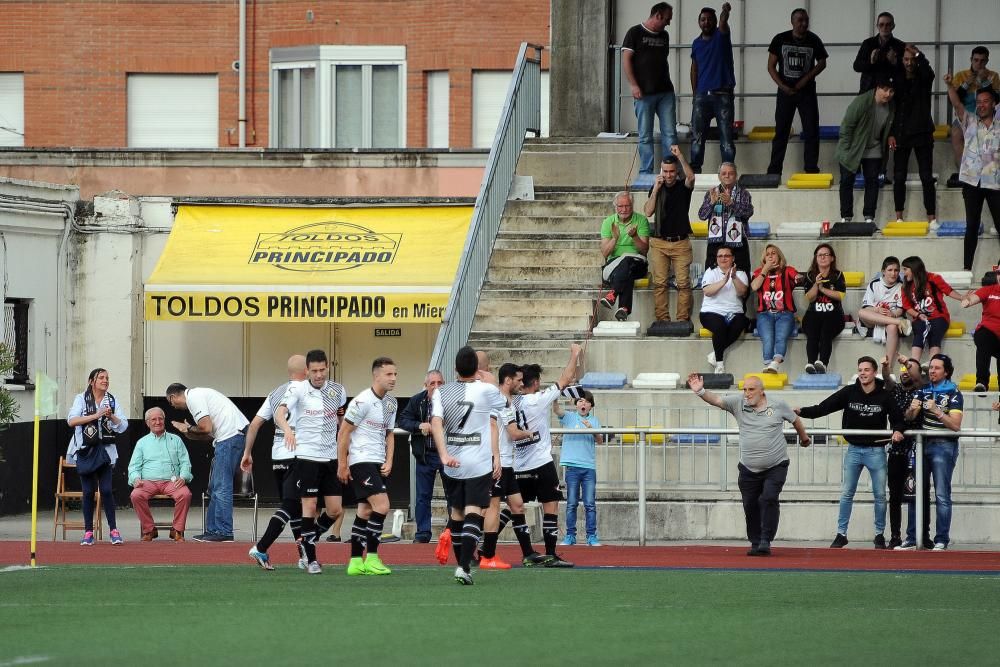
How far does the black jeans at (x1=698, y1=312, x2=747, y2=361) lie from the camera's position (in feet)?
68.4

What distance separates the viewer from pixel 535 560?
15.9m

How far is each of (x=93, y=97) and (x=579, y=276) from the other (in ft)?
37.3

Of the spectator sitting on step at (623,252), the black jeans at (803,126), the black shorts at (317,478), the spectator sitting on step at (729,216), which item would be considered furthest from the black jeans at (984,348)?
the black shorts at (317,478)

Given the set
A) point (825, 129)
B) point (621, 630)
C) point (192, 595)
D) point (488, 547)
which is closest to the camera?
point (621, 630)

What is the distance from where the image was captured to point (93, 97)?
99.4ft

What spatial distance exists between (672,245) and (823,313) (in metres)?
2.19

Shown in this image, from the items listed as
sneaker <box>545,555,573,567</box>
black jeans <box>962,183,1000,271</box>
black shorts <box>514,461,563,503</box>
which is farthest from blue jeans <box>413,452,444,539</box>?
black jeans <box>962,183,1000,271</box>

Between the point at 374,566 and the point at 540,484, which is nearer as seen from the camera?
the point at 374,566

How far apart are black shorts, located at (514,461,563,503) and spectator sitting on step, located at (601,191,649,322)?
6.09 meters

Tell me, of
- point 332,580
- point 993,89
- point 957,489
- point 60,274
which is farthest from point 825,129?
point 332,580

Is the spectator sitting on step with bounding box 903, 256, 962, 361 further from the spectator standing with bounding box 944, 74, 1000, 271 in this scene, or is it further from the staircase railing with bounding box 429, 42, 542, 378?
the staircase railing with bounding box 429, 42, 542, 378

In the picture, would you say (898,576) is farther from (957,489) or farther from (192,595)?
(192,595)

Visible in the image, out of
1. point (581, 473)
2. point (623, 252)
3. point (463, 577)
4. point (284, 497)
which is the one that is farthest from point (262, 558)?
point (623, 252)

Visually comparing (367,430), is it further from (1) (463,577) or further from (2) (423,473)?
(2) (423,473)
